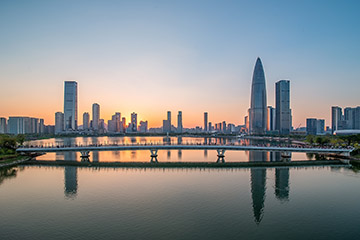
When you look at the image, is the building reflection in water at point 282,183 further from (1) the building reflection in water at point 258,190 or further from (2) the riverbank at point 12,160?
(2) the riverbank at point 12,160

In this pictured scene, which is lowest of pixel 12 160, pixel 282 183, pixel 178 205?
pixel 282 183

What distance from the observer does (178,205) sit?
2616 centimetres

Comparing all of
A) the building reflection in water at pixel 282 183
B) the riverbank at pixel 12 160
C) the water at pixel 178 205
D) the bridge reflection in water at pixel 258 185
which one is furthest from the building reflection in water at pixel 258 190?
the riverbank at pixel 12 160

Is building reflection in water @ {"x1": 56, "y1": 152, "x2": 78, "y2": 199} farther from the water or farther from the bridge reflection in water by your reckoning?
the water

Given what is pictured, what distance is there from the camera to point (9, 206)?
25.7m

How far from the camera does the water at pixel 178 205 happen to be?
19906 mm

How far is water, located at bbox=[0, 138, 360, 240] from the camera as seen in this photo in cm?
1991

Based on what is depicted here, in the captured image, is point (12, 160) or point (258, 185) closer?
point (258, 185)

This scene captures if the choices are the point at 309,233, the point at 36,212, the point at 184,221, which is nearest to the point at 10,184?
the point at 36,212

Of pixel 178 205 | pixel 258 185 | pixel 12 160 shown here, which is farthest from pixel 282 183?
pixel 12 160

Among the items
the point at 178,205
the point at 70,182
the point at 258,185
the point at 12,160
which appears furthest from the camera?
the point at 12,160

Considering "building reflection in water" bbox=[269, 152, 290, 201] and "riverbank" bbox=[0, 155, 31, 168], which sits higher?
"riverbank" bbox=[0, 155, 31, 168]

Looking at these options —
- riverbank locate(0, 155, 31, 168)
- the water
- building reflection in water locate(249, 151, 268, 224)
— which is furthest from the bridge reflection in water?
riverbank locate(0, 155, 31, 168)

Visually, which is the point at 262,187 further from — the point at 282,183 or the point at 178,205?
the point at 178,205
